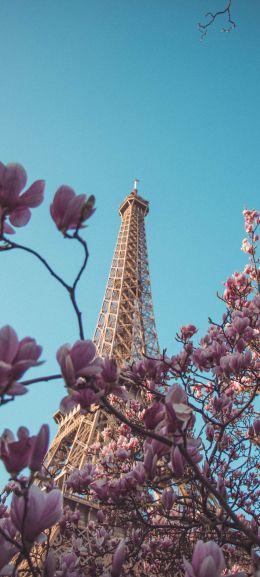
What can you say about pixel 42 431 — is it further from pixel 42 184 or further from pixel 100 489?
pixel 100 489

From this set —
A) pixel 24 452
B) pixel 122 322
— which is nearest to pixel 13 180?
pixel 24 452

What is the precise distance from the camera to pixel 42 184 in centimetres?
146

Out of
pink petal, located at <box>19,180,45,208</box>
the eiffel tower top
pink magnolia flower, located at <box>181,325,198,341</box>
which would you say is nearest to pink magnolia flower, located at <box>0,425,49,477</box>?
pink petal, located at <box>19,180,45,208</box>

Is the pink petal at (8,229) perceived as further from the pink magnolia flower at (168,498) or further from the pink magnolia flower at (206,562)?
the pink magnolia flower at (168,498)

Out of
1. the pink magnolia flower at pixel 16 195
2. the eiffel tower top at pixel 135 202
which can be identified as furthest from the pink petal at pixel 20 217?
the eiffel tower top at pixel 135 202

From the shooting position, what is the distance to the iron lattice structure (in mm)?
16500

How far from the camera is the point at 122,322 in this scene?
22906 millimetres

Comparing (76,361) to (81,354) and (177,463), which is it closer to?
(81,354)

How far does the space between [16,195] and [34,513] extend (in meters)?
1.02

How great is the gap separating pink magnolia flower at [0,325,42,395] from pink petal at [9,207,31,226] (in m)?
0.50

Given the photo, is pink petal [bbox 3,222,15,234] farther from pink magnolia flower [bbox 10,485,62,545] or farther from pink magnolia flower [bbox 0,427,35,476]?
pink magnolia flower [bbox 10,485,62,545]

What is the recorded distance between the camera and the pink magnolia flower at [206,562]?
1.14 metres

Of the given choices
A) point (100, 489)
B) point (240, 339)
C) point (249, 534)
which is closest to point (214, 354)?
point (240, 339)

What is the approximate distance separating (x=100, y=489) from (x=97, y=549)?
108 centimetres
